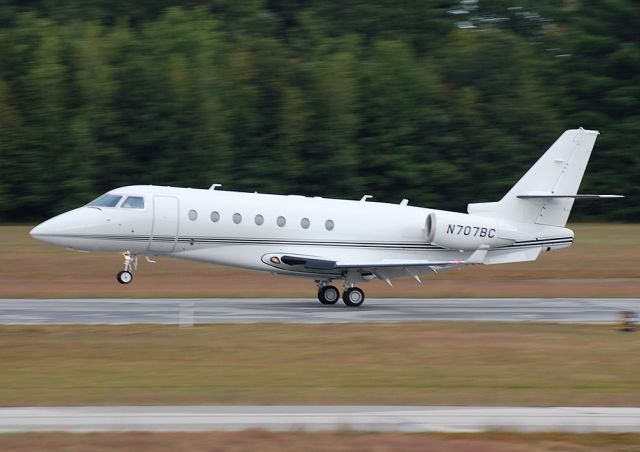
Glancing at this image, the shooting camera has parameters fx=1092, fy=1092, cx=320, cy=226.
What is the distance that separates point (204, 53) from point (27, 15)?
10.2m

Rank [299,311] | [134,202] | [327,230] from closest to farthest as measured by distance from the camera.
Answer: [299,311]
[134,202]
[327,230]

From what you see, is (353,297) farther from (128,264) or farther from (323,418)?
(323,418)

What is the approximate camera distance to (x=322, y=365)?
1895cm

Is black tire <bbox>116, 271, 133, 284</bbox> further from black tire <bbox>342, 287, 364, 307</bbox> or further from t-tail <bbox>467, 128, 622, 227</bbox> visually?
t-tail <bbox>467, 128, 622, 227</bbox>

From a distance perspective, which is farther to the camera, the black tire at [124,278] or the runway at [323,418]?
the black tire at [124,278]

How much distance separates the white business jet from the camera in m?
27.9

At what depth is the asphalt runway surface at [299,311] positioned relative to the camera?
2519 centimetres

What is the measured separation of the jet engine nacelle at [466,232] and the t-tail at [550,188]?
1.53 ft

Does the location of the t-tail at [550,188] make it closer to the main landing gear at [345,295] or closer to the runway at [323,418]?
the main landing gear at [345,295]

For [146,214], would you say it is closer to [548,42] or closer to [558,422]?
[558,422]

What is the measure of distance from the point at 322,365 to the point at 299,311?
866 cm

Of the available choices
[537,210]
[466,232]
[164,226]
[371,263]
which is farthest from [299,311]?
[537,210]

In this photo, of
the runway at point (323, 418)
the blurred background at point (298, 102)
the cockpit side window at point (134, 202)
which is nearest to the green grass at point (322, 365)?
the runway at point (323, 418)

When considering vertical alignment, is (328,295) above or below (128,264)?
below
